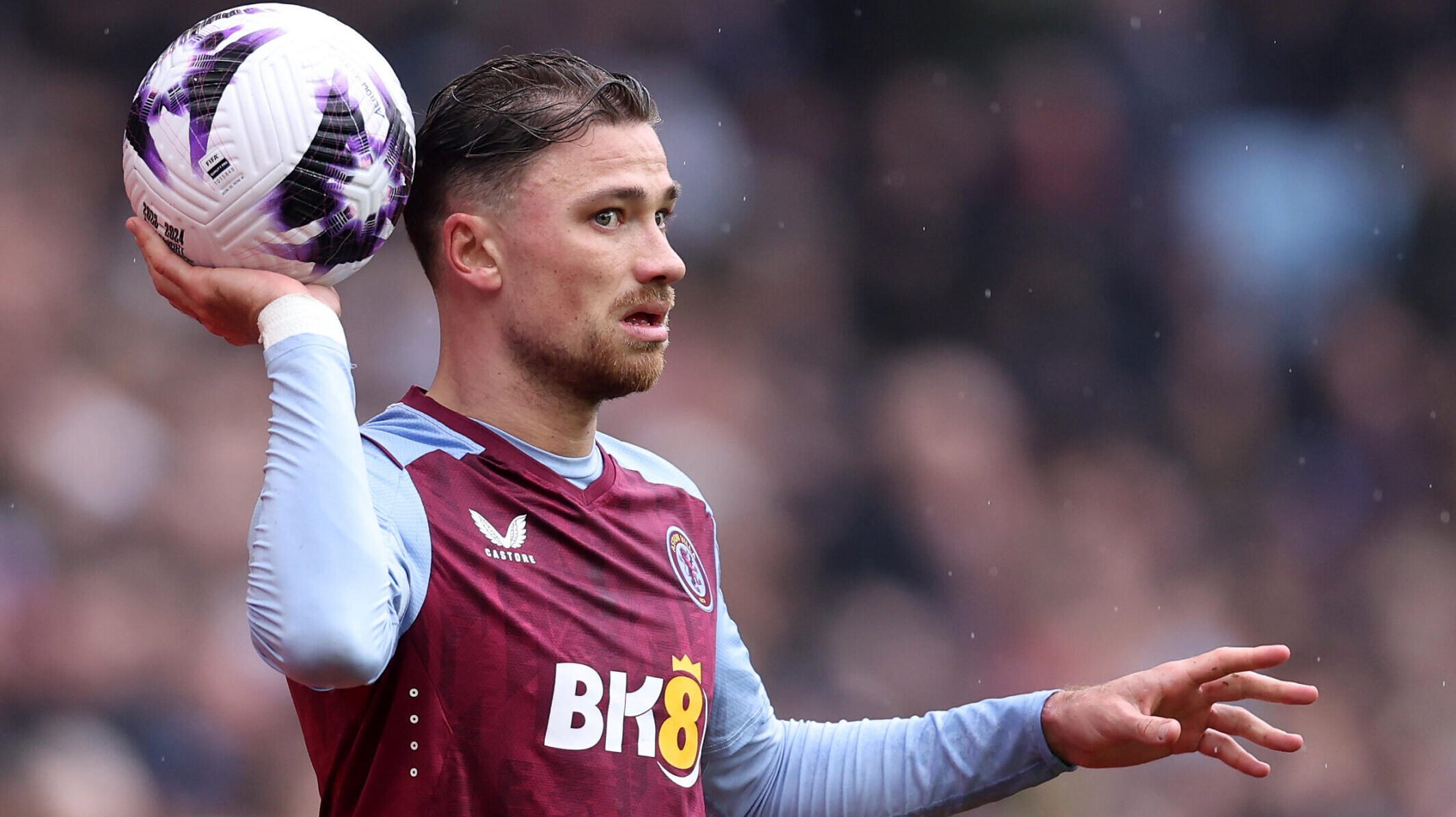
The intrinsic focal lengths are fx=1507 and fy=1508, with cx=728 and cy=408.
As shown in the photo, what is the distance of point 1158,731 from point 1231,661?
182mm

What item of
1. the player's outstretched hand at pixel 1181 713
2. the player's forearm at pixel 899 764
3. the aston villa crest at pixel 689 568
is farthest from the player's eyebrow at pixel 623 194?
the player's outstretched hand at pixel 1181 713

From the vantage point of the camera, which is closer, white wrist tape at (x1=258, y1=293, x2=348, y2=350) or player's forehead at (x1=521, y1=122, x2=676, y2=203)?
white wrist tape at (x1=258, y1=293, x2=348, y2=350)

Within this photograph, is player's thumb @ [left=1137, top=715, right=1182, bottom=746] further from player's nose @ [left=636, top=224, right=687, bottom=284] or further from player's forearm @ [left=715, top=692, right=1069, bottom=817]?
player's nose @ [left=636, top=224, right=687, bottom=284]

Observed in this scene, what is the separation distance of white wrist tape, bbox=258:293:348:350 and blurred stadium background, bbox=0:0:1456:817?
335cm

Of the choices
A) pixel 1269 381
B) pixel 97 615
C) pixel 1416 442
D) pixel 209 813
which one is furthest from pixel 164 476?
pixel 1416 442

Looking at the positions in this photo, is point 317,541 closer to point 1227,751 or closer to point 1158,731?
point 1158,731

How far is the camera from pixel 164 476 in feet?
17.6

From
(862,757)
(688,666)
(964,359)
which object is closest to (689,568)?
(688,666)

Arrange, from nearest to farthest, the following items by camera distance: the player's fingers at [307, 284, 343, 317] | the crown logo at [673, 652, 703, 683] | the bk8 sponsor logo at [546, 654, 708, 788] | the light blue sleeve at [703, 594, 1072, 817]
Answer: the player's fingers at [307, 284, 343, 317] < the bk8 sponsor logo at [546, 654, 708, 788] < the crown logo at [673, 652, 703, 683] < the light blue sleeve at [703, 594, 1072, 817]

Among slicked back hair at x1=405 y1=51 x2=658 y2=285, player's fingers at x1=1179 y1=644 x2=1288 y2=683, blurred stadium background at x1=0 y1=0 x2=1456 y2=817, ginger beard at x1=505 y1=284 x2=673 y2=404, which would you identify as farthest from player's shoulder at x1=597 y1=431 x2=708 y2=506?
blurred stadium background at x1=0 y1=0 x2=1456 y2=817

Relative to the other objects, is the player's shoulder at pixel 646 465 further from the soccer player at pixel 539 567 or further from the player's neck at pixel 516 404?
the player's neck at pixel 516 404

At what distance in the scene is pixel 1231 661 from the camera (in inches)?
101

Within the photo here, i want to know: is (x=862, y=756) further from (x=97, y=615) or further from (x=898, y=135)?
(x=898, y=135)

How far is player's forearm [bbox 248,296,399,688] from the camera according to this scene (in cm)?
191
